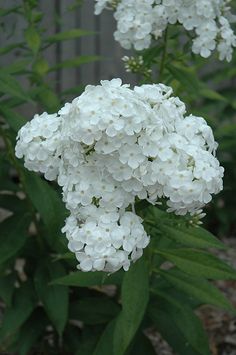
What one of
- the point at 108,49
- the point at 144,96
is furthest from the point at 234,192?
the point at 144,96

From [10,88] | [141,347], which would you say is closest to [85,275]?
[141,347]

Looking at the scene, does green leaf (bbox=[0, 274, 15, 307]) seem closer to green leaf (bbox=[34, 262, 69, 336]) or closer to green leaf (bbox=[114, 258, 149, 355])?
green leaf (bbox=[34, 262, 69, 336])

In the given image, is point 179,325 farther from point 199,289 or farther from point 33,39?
point 33,39

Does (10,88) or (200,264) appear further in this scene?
(10,88)

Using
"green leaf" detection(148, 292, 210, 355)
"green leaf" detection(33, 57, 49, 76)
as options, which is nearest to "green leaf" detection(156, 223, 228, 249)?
"green leaf" detection(148, 292, 210, 355)

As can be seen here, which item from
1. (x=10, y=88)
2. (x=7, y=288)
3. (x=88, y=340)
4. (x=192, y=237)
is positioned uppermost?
(x=10, y=88)

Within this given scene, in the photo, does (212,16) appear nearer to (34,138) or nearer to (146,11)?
(146,11)
